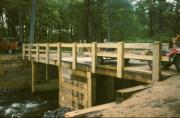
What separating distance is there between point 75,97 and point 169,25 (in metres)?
21.8

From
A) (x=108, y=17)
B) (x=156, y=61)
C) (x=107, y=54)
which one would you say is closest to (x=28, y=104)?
(x=107, y=54)

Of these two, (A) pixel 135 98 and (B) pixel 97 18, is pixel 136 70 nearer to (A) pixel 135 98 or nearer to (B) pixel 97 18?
(A) pixel 135 98

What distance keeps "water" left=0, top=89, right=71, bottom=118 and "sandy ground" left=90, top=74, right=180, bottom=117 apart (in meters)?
6.99

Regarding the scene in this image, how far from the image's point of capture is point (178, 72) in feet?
29.2

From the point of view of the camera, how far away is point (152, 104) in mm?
6250

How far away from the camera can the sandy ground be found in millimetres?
5707

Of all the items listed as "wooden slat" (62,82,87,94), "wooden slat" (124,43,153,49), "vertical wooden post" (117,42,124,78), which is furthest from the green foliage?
"wooden slat" (124,43,153,49)

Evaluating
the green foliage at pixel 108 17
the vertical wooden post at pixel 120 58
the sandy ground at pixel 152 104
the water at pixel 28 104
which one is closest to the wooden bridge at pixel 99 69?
the vertical wooden post at pixel 120 58

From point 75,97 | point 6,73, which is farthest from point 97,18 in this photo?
point 75,97

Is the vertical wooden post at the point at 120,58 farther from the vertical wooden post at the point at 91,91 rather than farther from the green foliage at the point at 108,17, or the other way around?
the green foliage at the point at 108,17

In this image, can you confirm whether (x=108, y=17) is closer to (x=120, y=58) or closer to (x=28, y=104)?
(x=28, y=104)

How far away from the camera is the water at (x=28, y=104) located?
47.5 feet

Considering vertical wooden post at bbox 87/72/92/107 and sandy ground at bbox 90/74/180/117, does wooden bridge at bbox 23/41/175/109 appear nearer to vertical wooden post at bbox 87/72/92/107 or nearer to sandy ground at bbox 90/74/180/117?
vertical wooden post at bbox 87/72/92/107

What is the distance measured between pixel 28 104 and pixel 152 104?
467 inches
